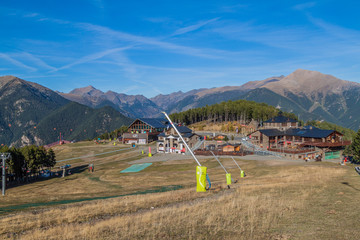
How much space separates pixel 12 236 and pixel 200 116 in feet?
577

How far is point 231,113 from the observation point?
175 m

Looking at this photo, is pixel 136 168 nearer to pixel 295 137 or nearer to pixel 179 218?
pixel 179 218

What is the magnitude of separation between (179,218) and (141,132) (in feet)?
354

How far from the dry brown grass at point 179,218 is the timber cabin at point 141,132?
95005 millimetres

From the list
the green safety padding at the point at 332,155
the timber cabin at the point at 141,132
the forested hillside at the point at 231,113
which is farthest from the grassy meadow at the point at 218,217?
the forested hillside at the point at 231,113

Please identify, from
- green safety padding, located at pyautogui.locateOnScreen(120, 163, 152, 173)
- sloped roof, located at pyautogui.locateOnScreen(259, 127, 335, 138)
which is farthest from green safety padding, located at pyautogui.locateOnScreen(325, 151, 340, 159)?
green safety padding, located at pyautogui.locateOnScreen(120, 163, 152, 173)

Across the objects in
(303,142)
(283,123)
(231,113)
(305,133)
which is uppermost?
(231,113)

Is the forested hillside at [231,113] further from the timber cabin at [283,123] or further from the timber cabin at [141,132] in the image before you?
the timber cabin at [141,132]

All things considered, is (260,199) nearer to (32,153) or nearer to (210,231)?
(210,231)

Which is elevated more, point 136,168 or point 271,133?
point 271,133

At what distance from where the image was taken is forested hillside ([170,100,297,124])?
15500 cm

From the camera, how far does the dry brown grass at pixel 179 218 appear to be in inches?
611

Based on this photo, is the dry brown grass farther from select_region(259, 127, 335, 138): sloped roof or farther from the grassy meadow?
select_region(259, 127, 335, 138): sloped roof

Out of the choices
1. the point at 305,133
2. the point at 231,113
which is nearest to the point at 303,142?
the point at 305,133
